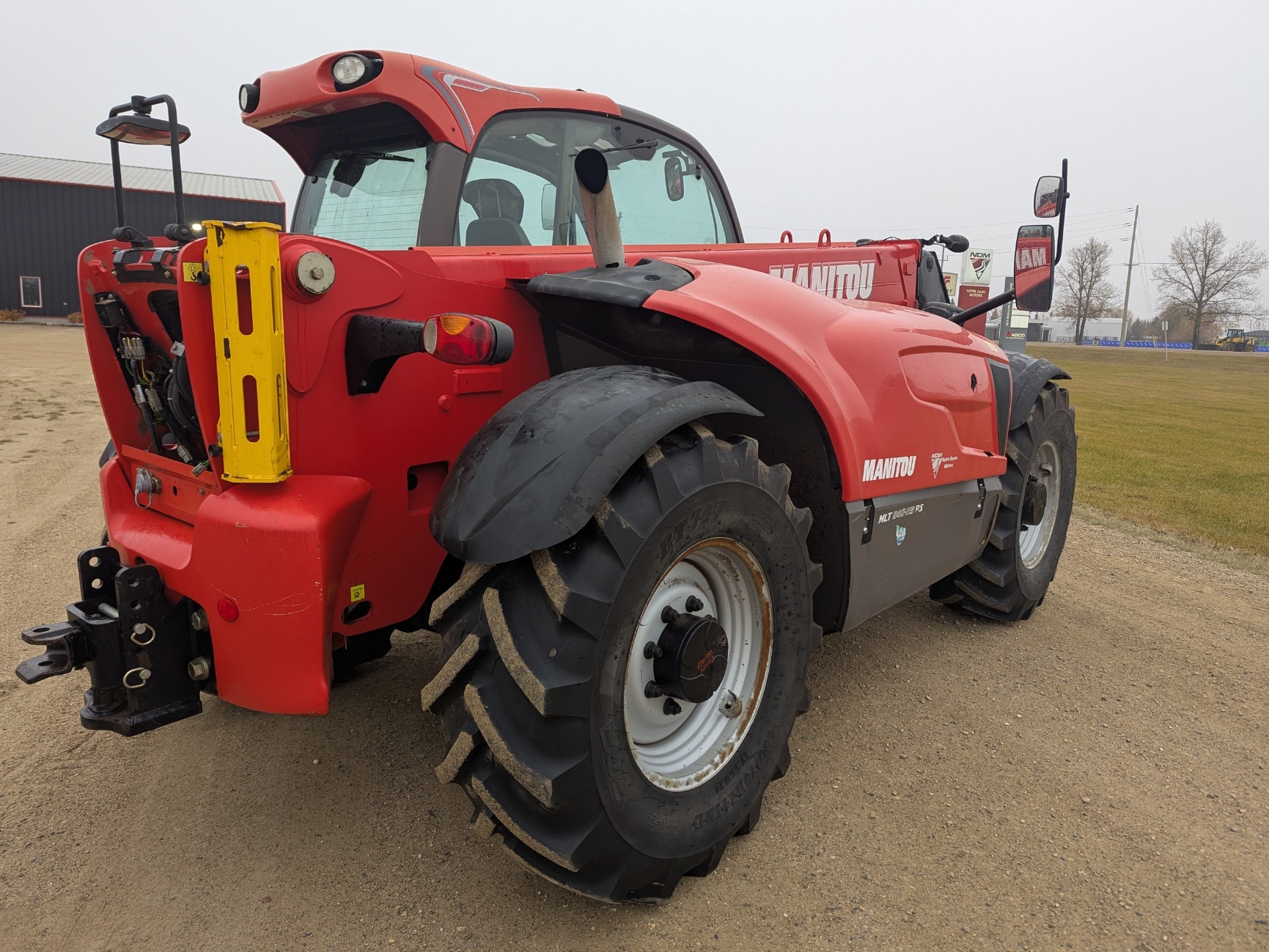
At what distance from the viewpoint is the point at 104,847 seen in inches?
99.0

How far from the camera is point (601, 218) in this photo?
250 centimetres

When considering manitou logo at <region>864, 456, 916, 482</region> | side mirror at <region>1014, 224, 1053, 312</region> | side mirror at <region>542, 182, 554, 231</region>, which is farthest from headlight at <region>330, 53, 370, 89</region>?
side mirror at <region>1014, 224, 1053, 312</region>

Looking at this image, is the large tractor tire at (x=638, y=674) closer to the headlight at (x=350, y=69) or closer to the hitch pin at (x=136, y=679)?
the hitch pin at (x=136, y=679)

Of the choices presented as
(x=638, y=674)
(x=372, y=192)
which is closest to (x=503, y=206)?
(x=372, y=192)

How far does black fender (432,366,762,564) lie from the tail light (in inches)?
9.6

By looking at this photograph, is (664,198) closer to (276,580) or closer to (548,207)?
(548,207)

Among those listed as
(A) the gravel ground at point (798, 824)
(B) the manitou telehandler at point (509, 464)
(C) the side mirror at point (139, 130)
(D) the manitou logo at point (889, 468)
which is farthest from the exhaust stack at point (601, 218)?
(A) the gravel ground at point (798, 824)

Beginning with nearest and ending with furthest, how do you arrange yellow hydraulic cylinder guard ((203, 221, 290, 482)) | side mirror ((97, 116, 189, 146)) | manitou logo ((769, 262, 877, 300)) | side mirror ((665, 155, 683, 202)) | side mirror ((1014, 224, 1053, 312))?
1. yellow hydraulic cylinder guard ((203, 221, 290, 482))
2. side mirror ((97, 116, 189, 146))
3. side mirror ((1014, 224, 1053, 312))
4. manitou logo ((769, 262, 877, 300))
5. side mirror ((665, 155, 683, 202))

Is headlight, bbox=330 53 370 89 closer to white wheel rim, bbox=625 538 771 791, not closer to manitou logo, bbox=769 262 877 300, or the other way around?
manitou logo, bbox=769 262 877 300

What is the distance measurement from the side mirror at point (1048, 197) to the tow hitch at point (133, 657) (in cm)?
342

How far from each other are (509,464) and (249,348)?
640 millimetres

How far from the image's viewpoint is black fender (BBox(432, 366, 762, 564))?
Answer: 1.93m

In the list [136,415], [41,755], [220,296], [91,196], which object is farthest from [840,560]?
[91,196]

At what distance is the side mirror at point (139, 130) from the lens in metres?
2.72
